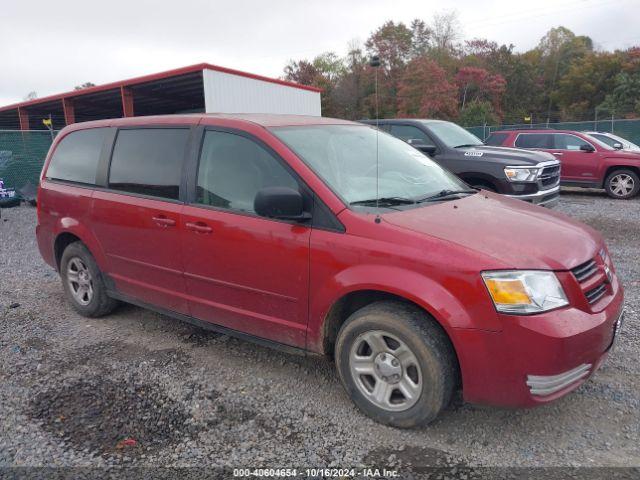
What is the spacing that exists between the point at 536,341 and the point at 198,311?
7.70 ft

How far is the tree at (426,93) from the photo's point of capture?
122 ft

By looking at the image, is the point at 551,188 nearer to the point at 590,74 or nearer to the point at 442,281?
the point at 442,281

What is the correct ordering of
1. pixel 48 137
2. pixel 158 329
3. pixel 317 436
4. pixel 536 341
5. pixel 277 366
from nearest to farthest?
pixel 536 341 → pixel 317 436 → pixel 277 366 → pixel 158 329 → pixel 48 137

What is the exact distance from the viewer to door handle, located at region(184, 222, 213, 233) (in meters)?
3.50

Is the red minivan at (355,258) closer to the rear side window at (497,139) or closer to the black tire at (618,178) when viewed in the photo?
the rear side window at (497,139)

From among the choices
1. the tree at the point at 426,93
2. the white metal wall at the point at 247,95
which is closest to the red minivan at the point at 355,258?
the white metal wall at the point at 247,95

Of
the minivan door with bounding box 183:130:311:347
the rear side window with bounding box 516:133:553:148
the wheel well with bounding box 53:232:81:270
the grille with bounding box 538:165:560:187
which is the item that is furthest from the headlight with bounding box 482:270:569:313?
the rear side window with bounding box 516:133:553:148

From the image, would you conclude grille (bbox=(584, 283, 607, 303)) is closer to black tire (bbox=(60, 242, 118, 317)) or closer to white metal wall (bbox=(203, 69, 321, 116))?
black tire (bbox=(60, 242, 118, 317))

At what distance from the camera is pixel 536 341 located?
2.49 meters

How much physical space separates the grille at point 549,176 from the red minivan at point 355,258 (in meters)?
4.27

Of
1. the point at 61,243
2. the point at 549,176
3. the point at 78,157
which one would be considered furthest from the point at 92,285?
the point at 549,176

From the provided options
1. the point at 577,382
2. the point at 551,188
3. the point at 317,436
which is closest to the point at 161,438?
the point at 317,436

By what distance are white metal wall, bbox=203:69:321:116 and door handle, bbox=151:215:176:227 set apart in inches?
478

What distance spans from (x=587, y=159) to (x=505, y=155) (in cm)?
534
